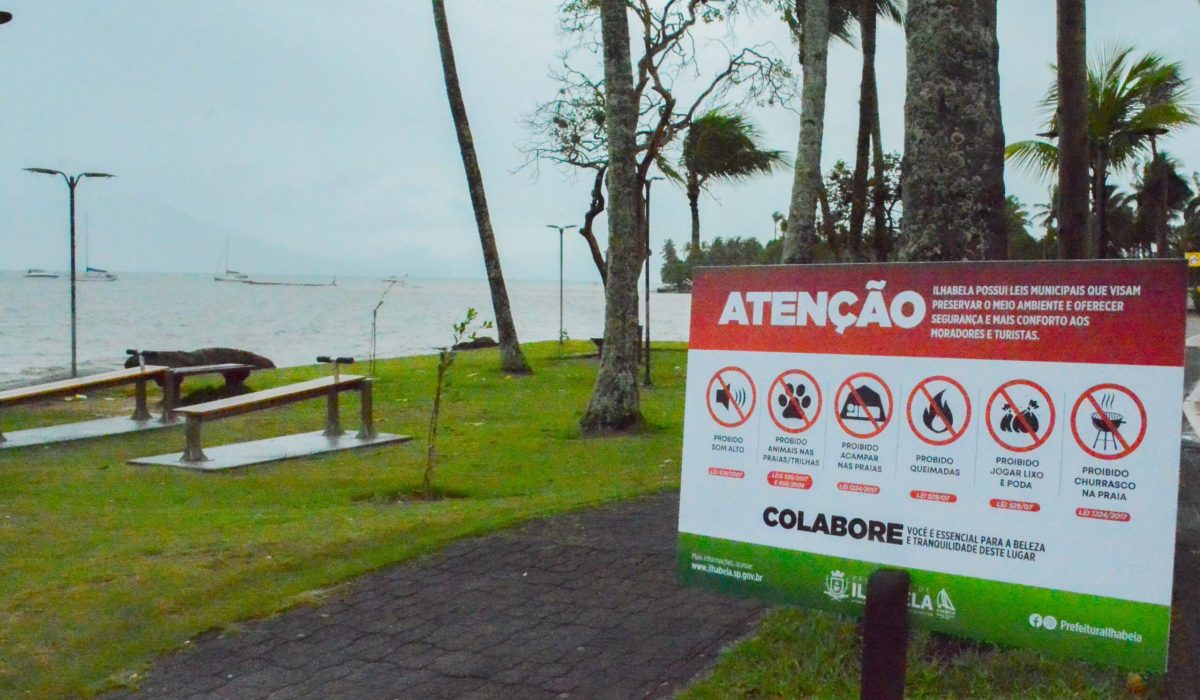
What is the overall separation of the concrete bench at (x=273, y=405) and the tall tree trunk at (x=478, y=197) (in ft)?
27.7

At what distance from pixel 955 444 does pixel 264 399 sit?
8598 millimetres

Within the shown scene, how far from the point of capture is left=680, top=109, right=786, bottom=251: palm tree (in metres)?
26.4

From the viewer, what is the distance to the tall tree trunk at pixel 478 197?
66.4 ft

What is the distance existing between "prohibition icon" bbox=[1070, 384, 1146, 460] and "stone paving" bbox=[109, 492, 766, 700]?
6.81ft

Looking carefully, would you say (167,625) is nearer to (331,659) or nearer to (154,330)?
(331,659)

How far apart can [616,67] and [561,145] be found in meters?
13.7

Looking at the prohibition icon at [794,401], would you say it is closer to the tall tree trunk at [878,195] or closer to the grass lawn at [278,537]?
the grass lawn at [278,537]

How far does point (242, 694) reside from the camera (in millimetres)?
4262

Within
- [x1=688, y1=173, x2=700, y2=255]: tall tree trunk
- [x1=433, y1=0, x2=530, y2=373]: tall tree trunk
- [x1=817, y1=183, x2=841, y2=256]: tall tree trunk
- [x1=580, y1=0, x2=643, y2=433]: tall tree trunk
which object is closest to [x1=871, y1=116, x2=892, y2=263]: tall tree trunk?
[x1=817, y1=183, x2=841, y2=256]: tall tree trunk

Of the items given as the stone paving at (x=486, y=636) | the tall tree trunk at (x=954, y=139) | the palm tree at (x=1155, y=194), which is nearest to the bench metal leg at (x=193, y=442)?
the stone paving at (x=486, y=636)

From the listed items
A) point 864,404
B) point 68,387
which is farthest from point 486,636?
point 68,387

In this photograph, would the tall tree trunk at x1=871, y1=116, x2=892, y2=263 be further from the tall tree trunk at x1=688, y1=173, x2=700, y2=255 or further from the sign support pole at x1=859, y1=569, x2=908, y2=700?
the sign support pole at x1=859, y1=569, x2=908, y2=700

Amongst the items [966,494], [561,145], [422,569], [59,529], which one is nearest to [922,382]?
[966,494]

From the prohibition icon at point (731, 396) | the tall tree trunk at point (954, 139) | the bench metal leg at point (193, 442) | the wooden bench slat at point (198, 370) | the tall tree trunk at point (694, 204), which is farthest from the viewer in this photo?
the tall tree trunk at point (694, 204)
